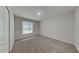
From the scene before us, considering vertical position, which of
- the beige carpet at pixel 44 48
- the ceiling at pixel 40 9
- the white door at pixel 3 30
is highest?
the ceiling at pixel 40 9

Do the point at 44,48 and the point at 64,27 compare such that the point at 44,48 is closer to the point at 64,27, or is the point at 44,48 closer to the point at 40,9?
the point at 40,9

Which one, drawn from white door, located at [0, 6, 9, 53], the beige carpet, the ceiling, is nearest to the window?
the ceiling

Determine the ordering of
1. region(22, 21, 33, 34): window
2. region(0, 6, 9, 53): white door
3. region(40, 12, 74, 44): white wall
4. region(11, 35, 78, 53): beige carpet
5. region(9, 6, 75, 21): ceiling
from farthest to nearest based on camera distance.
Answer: region(22, 21, 33, 34): window
region(40, 12, 74, 44): white wall
region(9, 6, 75, 21): ceiling
region(11, 35, 78, 53): beige carpet
region(0, 6, 9, 53): white door

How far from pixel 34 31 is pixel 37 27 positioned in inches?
31.4

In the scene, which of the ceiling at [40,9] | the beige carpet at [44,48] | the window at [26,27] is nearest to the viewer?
the beige carpet at [44,48]

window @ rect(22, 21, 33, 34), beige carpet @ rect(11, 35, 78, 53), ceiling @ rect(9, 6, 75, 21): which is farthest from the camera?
window @ rect(22, 21, 33, 34)

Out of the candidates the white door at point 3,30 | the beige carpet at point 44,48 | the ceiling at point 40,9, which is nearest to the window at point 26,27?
the ceiling at point 40,9

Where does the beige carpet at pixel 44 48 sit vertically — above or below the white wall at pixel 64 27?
below

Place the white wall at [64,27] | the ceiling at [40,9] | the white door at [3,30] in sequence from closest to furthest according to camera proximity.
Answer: the white door at [3,30] < the ceiling at [40,9] < the white wall at [64,27]

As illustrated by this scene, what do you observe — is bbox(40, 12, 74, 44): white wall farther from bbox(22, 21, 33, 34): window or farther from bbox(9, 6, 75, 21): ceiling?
bbox(22, 21, 33, 34): window

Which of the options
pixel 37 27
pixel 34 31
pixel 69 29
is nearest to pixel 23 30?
pixel 34 31

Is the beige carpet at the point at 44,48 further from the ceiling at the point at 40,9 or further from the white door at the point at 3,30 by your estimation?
the ceiling at the point at 40,9

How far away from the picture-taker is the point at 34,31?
7961 millimetres

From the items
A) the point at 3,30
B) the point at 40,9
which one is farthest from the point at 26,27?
the point at 3,30
